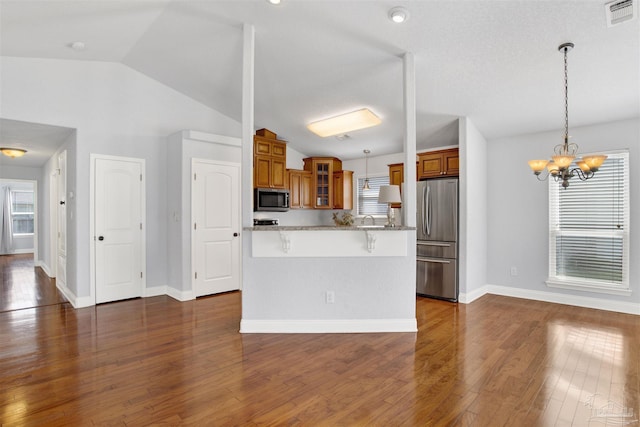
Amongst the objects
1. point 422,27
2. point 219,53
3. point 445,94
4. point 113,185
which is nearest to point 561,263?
point 445,94

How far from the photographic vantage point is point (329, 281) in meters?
3.52

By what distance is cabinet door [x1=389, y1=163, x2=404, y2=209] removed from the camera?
233 inches

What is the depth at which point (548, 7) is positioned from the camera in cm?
265

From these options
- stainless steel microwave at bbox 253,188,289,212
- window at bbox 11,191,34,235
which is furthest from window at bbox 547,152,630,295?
window at bbox 11,191,34,235

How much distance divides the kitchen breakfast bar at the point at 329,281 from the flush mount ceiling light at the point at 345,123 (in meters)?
2.20

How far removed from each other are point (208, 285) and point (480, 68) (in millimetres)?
4462

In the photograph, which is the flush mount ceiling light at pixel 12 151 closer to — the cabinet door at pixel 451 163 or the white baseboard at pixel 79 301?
the white baseboard at pixel 79 301

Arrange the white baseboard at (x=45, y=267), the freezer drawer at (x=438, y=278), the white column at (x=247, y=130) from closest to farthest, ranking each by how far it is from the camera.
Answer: the white column at (x=247, y=130) → the freezer drawer at (x=438, y=278) → the white baseboard at (x=45, y=267)

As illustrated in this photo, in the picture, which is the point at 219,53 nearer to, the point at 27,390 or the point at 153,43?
the point at 153,43

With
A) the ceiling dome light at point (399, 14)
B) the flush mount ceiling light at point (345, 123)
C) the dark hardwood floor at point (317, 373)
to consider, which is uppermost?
the ceiling dome light at point (399, 14)

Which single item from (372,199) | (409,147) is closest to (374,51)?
(409,147)

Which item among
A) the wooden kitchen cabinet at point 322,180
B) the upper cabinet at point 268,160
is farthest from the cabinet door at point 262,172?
the wooden kitchen cabinet at point 322,180

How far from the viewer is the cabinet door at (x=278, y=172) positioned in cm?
604

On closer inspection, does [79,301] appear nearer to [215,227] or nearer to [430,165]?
[215,227]
